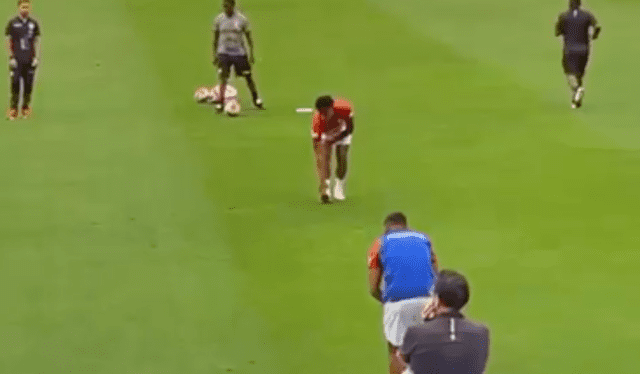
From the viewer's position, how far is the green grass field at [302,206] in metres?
18.0

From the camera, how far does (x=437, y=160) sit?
27984mm

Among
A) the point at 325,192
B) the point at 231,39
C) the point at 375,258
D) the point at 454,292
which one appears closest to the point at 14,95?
the point at 231,39

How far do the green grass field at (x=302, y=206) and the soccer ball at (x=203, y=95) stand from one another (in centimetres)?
17

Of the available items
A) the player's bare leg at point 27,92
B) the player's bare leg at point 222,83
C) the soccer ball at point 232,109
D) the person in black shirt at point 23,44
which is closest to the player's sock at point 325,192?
the player's bare leg at point 222,83

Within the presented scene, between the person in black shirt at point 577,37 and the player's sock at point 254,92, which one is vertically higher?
the person in black shirt at point 577,37

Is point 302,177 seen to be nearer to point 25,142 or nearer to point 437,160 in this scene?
point 437,160

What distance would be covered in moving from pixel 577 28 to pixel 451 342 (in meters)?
21.8

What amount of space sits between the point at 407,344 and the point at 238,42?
2076 cm

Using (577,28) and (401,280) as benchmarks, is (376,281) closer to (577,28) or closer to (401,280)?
(401,280)

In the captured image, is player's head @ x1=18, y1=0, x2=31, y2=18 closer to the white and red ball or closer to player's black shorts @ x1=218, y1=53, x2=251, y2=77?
player's black shorts @ x1=218, y1=53, x2=251, y2=77

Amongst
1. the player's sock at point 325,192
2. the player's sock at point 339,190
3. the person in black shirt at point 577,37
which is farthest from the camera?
the person in black shirt at point 577,37

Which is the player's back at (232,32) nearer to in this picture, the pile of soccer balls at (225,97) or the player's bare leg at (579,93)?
the pile of soccer balls at (225,97)

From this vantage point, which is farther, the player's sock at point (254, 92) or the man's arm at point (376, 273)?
the player's sock at point (254, 92)

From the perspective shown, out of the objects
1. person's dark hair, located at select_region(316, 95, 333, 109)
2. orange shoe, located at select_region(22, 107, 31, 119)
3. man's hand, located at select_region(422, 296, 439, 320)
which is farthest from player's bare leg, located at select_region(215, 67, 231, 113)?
man's hand, located at select_region(422, 296, 439, 320)
